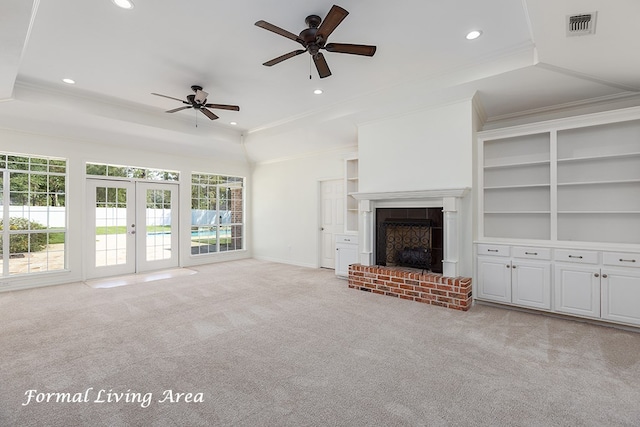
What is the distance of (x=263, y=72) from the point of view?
4.03 meters

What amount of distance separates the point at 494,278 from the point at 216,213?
6.36 metres

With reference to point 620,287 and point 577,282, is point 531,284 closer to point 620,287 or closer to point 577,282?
point 577,282

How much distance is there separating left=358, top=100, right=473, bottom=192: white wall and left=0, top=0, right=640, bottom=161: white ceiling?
0.73 ft

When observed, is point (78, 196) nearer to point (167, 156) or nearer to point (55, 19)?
point (167, 156)

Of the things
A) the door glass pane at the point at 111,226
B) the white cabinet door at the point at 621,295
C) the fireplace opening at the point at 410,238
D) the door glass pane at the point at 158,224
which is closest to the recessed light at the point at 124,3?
the fireplace opening at the point at 410,238

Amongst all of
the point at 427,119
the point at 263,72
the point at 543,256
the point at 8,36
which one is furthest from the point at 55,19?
the point at 543,256

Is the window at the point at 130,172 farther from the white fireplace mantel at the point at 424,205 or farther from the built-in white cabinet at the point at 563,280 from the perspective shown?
the built-in white cabinet at the point at 563,280

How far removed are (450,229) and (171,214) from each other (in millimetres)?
5920

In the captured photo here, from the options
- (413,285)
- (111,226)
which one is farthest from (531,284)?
(111,226)

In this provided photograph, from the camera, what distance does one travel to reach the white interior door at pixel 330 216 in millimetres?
6723

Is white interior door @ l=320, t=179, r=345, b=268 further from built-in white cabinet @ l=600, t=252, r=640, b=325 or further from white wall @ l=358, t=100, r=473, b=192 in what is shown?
built-in white cabinet @ l=600, t=252, r=640, b=325

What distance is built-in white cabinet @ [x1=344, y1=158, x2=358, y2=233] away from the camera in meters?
5.94

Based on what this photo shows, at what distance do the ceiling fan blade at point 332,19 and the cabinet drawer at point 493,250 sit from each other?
3397 mm

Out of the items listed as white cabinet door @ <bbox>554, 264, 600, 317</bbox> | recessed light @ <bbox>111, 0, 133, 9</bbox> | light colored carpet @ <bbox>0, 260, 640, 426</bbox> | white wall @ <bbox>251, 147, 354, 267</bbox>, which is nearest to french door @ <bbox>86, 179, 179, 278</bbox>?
light colored carpet @ <bbox>0, 260, 640, 426</bbox>
